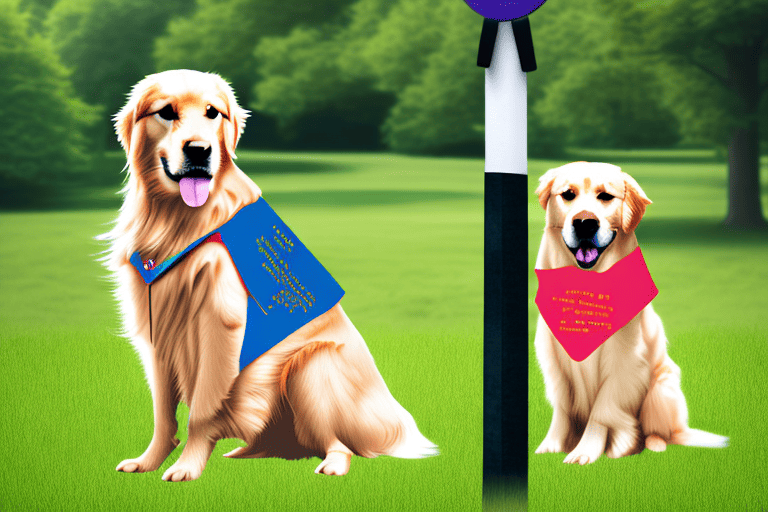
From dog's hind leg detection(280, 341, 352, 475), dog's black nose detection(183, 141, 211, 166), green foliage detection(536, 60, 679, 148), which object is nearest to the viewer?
dog's black nose detection(183, 141, 211, 166)

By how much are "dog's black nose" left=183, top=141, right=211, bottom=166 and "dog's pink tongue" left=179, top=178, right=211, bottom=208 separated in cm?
9

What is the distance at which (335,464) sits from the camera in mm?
3787

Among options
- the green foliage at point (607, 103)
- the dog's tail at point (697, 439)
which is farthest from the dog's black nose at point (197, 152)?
the green foliage at point (607, 103)

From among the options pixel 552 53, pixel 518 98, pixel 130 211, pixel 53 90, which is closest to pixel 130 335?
pixel 130 211

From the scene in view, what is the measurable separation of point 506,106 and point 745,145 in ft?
33.0

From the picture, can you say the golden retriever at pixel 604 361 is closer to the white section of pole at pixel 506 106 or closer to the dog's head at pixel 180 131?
the white section of pole at pixel 506 106

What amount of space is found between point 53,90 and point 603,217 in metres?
10.8

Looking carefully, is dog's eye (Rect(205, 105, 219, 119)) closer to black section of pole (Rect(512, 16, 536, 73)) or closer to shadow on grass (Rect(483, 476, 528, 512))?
black section of pole (Rect(512, 16, 536, 73))

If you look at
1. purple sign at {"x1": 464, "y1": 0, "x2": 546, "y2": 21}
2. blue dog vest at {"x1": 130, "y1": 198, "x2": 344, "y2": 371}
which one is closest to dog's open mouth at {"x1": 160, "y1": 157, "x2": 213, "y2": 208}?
blue dog vest at {"x1": 130, "y1": 198, "x2": 344, "y2": 371}

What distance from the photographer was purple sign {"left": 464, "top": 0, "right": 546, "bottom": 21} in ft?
9.52

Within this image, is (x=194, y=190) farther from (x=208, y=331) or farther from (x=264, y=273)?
(x=208, y=331)

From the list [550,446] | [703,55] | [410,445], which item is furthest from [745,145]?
[410,445]

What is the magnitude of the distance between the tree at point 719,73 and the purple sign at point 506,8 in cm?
939

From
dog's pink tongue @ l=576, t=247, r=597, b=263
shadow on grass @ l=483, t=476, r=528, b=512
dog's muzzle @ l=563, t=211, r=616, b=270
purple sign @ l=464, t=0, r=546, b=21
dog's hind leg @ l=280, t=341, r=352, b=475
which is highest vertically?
purple sign @ l=464, t=0, r=546, b=21
